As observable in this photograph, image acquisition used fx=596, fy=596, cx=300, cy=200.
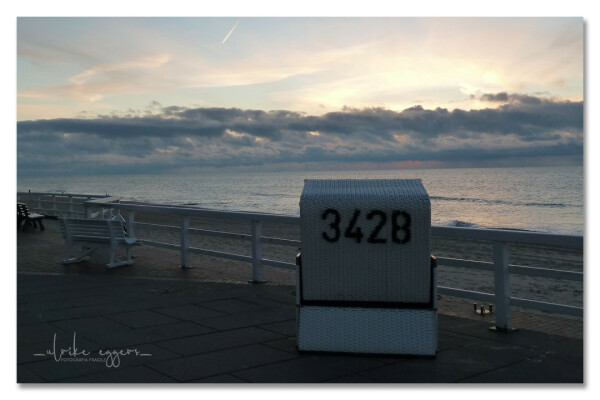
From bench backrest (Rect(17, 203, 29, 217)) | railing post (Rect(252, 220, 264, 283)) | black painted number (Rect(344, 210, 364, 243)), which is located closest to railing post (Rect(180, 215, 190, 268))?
railing post (Rect(252, 220, 264, 283))

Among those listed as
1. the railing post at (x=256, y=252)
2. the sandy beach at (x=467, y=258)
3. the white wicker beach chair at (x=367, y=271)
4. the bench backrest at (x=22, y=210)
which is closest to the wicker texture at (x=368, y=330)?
the white wicker beach chair at (x=367, y=271)

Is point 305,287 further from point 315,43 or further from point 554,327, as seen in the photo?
point 315,43

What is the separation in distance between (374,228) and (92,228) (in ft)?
23.0

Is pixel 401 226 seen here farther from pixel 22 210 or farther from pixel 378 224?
pixel 22 210

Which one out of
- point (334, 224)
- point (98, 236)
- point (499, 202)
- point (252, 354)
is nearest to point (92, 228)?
point (98, 236)

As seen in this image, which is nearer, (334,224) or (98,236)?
(334,224)

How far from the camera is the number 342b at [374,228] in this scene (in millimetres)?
5027

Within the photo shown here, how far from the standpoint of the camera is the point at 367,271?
5172 millimetres

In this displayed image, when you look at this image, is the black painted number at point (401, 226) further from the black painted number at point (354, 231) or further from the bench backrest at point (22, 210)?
the bench backrest at point (22, 210)

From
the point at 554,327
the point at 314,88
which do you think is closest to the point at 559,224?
the point at 314,88

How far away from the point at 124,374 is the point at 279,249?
43.8ft

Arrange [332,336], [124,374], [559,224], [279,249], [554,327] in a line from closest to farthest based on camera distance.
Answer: [124,374], [332,336], [554,327], [279,249], [559,224]

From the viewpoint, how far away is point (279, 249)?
1805cm
